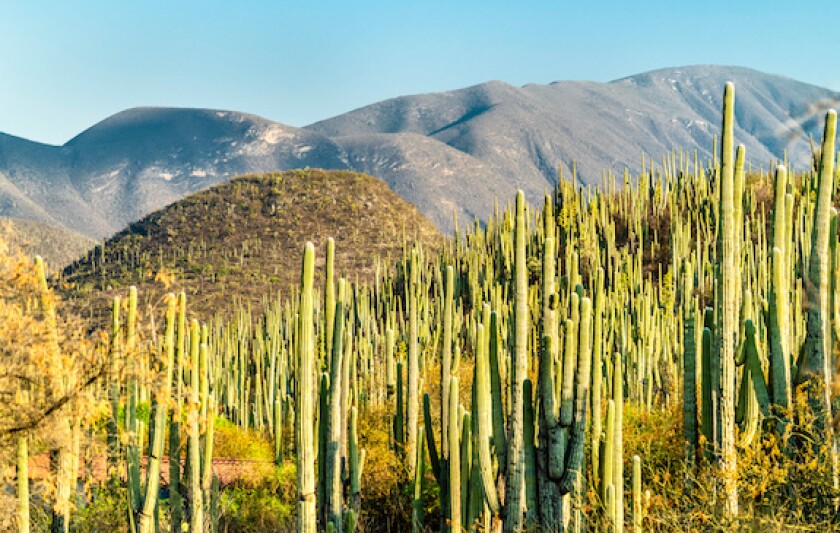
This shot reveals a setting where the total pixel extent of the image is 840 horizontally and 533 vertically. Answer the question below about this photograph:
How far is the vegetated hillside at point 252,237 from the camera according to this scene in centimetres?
3500

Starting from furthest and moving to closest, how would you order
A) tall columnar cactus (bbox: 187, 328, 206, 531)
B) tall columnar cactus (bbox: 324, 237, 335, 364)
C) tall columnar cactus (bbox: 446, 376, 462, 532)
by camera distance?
tall columnar cactus (bbox: 187, 328, 206, 531) < tall columnar cactus (bbox: 446, 376, 462, 532) < tall columnar cactus (bbox: 324, 237, 335, 364)

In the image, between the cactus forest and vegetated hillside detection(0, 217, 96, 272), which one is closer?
the cactus forest

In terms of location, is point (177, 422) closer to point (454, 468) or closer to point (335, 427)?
point (335, 427)

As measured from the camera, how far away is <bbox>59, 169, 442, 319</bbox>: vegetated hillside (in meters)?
35.0

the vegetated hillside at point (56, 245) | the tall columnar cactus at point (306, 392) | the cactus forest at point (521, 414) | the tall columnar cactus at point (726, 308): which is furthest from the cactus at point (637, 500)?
the vegetated hillside at point (56, 245)

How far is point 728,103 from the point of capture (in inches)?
247

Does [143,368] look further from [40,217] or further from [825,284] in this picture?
[40,217]

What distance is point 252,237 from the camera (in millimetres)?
40438

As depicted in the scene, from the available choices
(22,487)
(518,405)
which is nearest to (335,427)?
(518,405)

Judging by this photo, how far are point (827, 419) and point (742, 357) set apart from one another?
0.93 m

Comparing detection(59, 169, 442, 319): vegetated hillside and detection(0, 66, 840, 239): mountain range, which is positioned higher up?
detection(0, 66, 840, 239): mountain range

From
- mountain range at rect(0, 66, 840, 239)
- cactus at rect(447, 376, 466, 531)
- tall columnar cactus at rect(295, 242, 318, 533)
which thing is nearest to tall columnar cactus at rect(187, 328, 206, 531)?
tall columnar cactus at rect(295, 242, 318, 533)

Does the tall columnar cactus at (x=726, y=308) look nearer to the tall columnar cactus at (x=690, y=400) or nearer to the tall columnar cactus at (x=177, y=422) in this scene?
the tall columnar cactus at (x=690, y=400)

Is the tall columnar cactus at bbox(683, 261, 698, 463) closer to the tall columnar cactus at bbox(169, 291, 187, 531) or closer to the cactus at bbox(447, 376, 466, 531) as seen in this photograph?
the cactus at bbox(447, 376, 466, 531)
